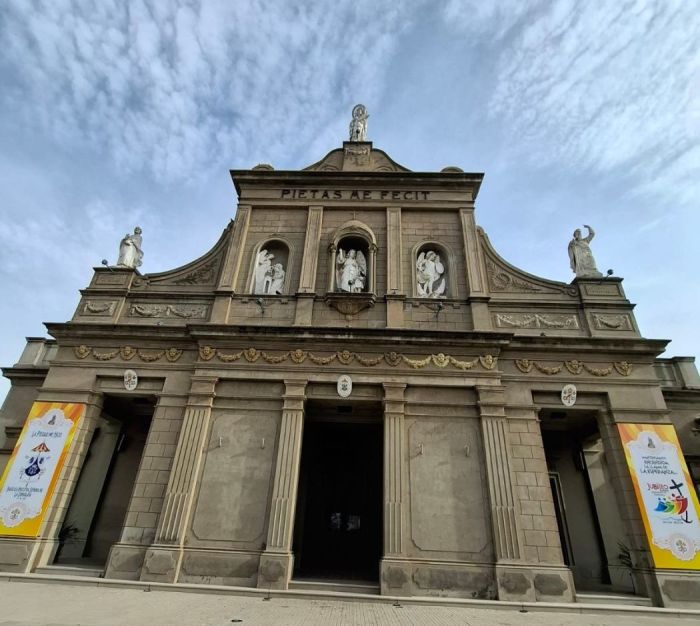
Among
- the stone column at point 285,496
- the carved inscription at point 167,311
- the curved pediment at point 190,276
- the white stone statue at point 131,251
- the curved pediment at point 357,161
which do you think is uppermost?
the curved pediment at point 357,161

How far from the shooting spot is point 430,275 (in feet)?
48.4

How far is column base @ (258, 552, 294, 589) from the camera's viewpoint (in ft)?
33.1

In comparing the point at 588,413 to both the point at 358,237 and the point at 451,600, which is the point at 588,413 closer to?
the point at 451,600

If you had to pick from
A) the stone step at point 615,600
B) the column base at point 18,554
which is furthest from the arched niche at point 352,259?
the column base at point 18,554

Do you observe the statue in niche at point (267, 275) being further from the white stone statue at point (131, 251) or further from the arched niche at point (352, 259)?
the white stone statue at point (131, 251)

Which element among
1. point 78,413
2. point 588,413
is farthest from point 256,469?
point 588,413

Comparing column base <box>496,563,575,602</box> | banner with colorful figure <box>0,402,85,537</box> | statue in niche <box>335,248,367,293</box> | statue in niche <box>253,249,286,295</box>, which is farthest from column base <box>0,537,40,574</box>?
column base <box>496,563,575,602</box>

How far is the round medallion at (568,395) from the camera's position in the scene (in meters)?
12.3

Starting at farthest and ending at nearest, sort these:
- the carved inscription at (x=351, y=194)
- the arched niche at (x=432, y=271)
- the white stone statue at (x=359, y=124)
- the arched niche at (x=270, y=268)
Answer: the white stone statue at (x=359, y=124)
the carved inscription at (x=351, y=194)
the arched niche at (x=270, y=268)
the arched niche at (x=432, y=271)

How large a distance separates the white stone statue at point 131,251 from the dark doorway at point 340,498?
906cm

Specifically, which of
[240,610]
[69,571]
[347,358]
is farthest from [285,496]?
[69,571]

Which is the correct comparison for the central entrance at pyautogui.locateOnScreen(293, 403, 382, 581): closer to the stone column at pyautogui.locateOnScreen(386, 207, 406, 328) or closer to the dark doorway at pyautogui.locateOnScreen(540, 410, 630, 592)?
the stone column at pyautogui.locateOnScreen(386, 207, 406, 328)

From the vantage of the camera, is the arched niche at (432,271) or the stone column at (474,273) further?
the arched niche at (432,271)

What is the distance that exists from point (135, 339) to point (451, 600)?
38.6 feet
